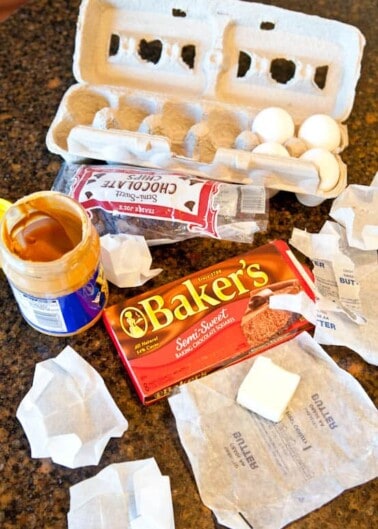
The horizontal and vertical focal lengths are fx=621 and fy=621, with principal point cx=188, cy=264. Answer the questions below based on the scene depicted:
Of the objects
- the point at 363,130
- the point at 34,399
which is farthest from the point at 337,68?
the point at 34,399

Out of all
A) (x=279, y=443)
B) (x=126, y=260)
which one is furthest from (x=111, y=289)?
(x=279, y=443)

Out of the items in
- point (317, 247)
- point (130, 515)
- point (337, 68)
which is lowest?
point (130, 515)

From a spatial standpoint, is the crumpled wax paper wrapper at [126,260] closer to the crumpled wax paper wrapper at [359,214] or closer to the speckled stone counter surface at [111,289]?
the speckled stone counter surface at [111,289]

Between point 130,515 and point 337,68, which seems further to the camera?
point 337,68

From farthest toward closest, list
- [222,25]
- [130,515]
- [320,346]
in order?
[222,25], [320,346], [130,515]

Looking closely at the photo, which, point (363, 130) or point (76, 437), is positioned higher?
point (363, 130)

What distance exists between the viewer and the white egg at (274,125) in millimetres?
916

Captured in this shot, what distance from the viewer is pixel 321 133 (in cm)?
92

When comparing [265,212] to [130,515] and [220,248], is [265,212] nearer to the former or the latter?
[220,248]

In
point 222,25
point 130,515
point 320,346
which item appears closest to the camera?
point 130,515

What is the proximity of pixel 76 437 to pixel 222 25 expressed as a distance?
64 cm

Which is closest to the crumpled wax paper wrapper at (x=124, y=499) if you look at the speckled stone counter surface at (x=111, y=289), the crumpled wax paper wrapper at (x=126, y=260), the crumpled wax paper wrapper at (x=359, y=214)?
the speckled stone counter surface at (x=111, y=289)

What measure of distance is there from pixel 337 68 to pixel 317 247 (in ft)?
0.97

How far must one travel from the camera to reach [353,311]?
2.70 feet
